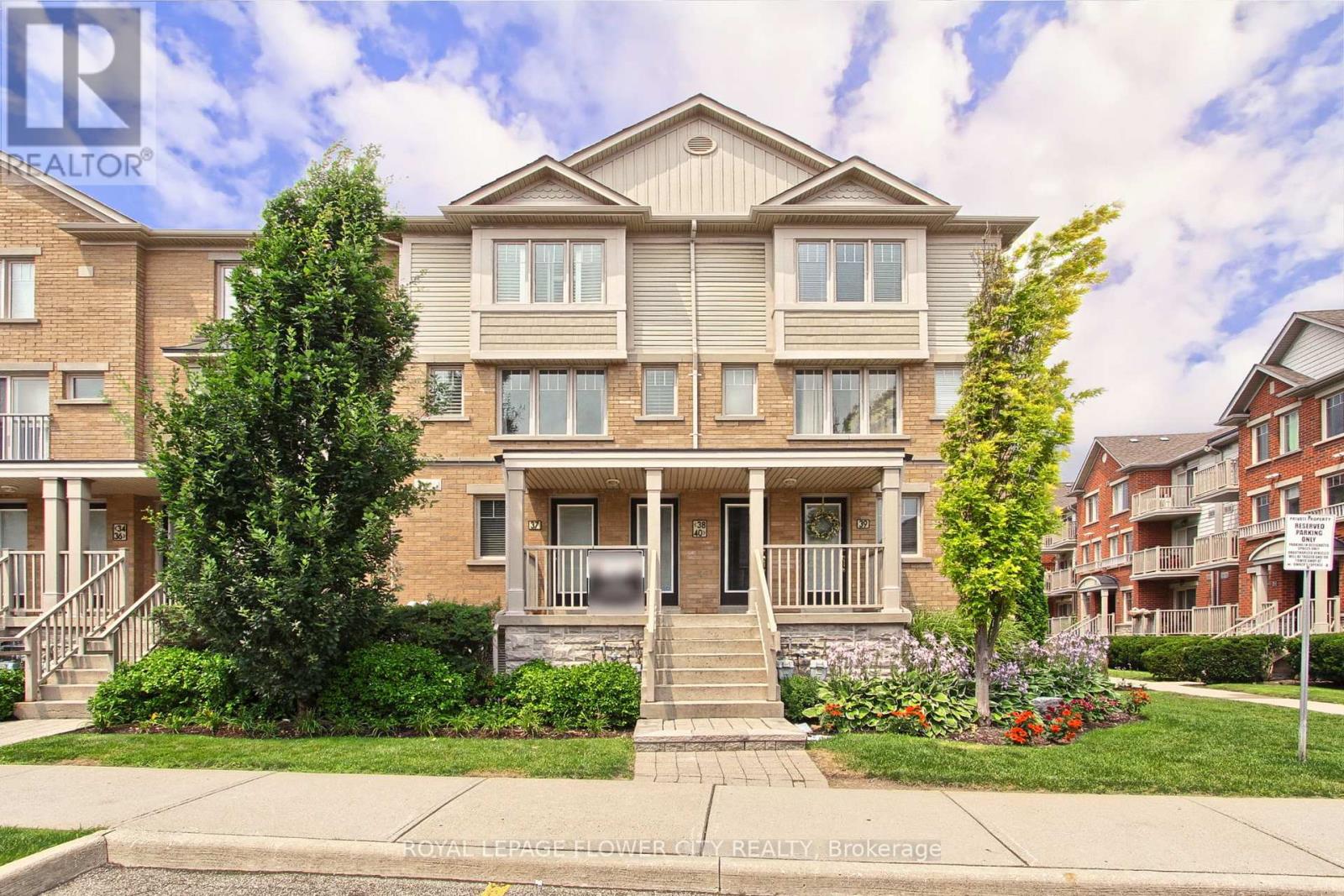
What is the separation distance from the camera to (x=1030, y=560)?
10.7 meters

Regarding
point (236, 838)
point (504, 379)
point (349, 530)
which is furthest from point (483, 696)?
point (504, 379)

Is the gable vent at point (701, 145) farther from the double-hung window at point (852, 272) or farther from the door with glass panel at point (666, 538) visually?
the door with glass panel at point (666, 538)

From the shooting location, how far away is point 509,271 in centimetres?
1758

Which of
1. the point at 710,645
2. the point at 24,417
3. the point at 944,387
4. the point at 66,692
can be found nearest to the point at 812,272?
the point at 944,387

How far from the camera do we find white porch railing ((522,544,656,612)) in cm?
1357

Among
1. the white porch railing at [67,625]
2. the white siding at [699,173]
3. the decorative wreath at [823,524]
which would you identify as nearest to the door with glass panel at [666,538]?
the decorative wreath at [823,524]

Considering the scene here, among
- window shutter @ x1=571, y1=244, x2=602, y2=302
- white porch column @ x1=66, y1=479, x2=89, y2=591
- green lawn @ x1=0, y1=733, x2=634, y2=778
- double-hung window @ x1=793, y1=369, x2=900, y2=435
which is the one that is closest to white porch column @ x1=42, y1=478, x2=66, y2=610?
white porch column @ x1=66, y1=479, x2=89, y2=591

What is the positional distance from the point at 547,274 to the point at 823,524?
7206mm

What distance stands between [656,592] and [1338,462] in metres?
22.3

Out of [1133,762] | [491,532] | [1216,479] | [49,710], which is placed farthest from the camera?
[1216,479]

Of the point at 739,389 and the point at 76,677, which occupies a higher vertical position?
the point at 739,389

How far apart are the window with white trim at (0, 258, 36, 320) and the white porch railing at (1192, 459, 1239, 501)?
117 feet

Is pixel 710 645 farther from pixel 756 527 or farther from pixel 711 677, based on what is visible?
pixel 756 527

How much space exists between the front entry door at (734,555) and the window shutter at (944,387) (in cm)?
420
